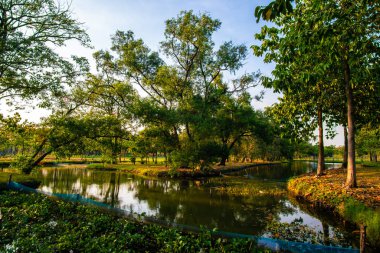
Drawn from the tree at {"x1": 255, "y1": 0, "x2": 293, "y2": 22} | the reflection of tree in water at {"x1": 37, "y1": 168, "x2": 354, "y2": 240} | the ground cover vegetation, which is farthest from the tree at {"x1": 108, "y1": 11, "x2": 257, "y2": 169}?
the tree at {"x1": 255, "y1": 0, "x2": 293, "y2": 22}

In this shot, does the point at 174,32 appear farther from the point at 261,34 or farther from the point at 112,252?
the point at 112,252

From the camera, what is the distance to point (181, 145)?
35.0 metres

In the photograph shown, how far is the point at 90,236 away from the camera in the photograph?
7.66 m

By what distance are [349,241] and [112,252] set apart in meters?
9.01

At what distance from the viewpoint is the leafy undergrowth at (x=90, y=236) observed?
6.85 m

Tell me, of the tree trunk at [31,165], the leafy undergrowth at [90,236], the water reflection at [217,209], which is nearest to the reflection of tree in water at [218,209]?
the water reflection at [217,209]

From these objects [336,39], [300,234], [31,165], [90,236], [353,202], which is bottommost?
[300,234]

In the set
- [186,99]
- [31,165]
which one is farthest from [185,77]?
[31,165]

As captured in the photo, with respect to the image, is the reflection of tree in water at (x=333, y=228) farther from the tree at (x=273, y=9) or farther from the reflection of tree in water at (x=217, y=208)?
the tree at (x=273, y=9)

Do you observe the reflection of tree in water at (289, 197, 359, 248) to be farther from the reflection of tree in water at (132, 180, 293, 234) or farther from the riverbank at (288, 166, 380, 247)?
the reflection of tree in water at (132, 180, 293, 234)

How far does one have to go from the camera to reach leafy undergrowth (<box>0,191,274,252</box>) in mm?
6852

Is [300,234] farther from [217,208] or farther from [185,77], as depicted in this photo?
[185,77]

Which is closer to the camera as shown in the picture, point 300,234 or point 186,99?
point 300,234

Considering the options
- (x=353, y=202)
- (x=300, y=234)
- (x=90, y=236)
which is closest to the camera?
(x=90, y=236)
